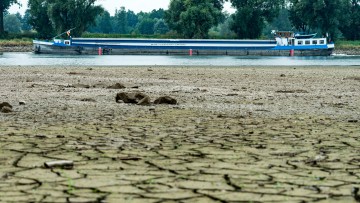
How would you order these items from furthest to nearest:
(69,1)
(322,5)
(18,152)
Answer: (322,5)
(69,1)
(18,152)

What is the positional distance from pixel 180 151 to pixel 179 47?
71.2 meters

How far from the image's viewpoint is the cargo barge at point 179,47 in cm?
7706

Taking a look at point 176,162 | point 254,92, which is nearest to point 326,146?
point 176,162

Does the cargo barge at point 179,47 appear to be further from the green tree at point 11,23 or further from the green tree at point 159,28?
the green tree at point 11,23

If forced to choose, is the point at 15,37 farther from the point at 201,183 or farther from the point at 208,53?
the point at 201,183

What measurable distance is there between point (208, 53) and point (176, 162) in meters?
71.6

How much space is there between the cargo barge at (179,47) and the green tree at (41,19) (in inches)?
873

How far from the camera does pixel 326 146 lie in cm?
733

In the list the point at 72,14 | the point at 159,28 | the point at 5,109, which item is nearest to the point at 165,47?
the point at 72,14

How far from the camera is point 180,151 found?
6.73m

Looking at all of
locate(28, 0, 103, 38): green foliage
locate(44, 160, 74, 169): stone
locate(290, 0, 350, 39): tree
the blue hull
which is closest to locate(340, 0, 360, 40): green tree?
locate(290, 0, 350, 39): tree

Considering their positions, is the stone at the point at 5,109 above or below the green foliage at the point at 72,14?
below

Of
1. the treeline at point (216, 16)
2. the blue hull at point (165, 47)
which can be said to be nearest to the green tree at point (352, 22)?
the treeline at point (216, 16)

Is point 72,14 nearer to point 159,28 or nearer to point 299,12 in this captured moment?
point 299,12
